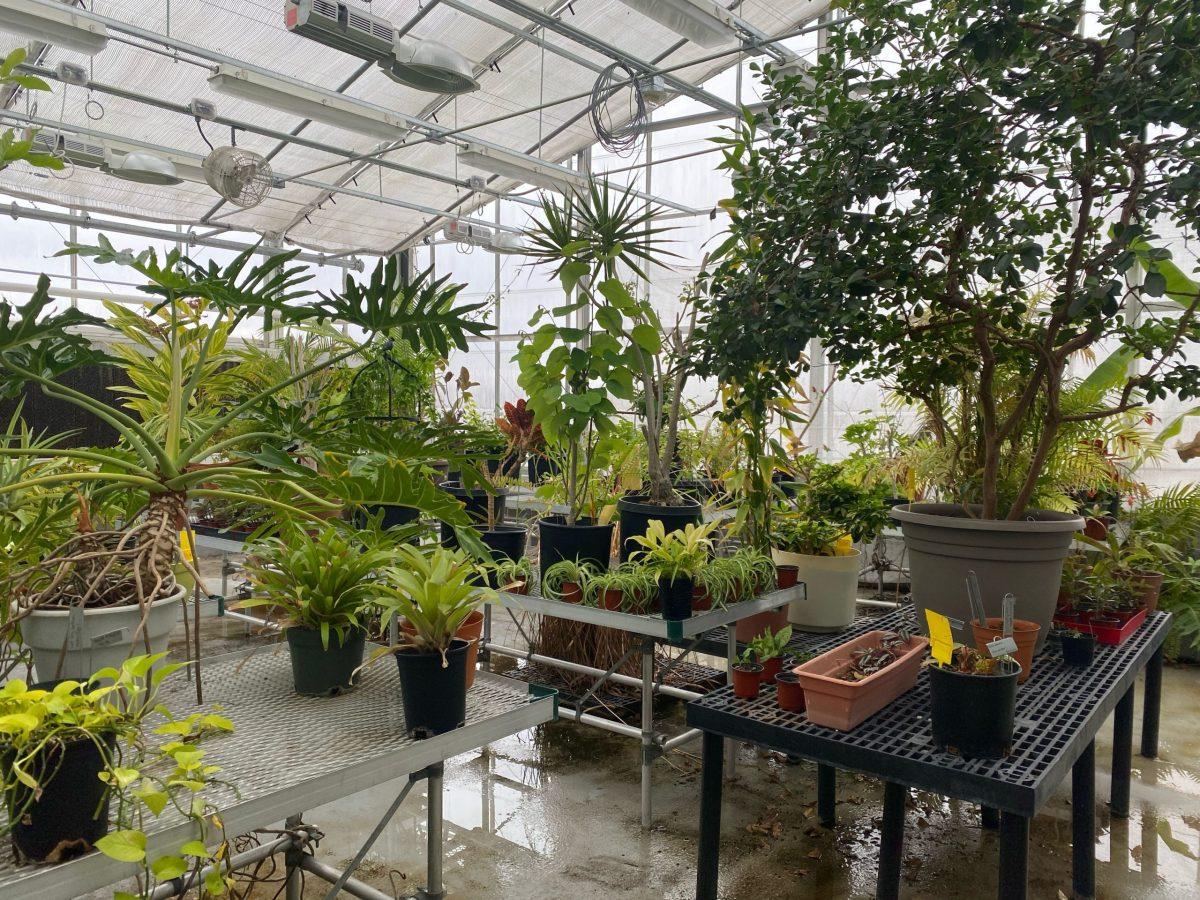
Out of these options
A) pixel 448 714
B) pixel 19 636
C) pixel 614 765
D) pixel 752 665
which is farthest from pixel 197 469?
pixel 614 765

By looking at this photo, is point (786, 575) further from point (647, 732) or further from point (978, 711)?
point (978, 711)

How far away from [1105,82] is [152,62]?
7.43 metres

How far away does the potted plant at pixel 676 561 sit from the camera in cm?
249

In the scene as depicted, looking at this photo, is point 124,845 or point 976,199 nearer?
point 124,845

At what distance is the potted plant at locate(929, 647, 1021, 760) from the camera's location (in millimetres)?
1630

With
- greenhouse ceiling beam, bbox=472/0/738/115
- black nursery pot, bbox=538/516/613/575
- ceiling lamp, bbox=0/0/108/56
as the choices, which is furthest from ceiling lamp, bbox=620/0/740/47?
black nursery pot, bbox=538/516/613/575

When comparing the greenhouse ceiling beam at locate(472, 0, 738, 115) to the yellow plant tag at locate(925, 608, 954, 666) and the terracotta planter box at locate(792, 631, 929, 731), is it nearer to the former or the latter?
the terracotta planter box at locate(792, 631, 929, 731)

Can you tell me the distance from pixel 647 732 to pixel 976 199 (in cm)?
177

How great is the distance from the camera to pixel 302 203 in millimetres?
10320

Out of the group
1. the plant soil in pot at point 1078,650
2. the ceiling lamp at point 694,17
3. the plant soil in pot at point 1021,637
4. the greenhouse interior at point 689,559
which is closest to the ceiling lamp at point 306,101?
the greenhouse interior at point 689,559

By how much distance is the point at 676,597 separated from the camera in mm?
2494

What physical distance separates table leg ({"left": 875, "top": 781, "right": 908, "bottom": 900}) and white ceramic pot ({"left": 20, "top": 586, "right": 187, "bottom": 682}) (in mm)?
1412

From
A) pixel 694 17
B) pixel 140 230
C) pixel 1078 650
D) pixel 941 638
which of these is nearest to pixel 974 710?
pixel 941 638

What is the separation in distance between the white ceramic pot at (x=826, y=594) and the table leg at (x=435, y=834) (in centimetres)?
184
